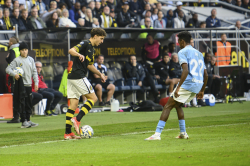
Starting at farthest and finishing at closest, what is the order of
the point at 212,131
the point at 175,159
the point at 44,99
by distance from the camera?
the point at 44,99 → the point at 212,131 → the point at 175,159

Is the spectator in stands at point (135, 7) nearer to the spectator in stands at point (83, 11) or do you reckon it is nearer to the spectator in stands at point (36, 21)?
the spectator in stands at point (83, 11)

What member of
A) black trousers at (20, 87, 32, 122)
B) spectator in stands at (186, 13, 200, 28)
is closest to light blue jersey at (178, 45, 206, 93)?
black trousers at (20, 87, 32, 122)

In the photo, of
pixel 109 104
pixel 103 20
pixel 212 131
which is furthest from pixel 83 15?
pixel 212 131

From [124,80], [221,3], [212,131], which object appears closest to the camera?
[212,131]

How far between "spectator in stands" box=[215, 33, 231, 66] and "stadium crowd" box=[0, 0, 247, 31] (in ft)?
4.75

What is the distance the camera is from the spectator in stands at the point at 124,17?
1908cm

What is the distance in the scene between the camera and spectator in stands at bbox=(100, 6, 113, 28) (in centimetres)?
1806

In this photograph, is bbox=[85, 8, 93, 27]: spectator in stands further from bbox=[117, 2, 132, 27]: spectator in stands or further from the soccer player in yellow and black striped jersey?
the soccer player in yellow and black striped jersey

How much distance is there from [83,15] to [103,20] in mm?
912

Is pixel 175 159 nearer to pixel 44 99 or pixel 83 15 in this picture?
pixel 44 99

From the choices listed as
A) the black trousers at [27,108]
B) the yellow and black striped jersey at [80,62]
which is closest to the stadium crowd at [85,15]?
the black trousers at [27,108]

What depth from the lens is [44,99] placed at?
13.7 m

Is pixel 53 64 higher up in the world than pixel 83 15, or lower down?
lower down

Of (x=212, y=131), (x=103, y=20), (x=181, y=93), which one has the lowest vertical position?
(x=212, y=131)
